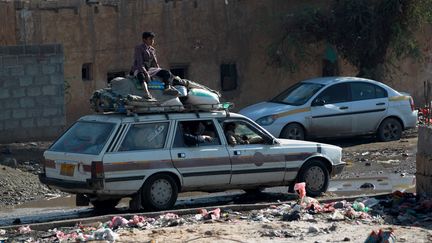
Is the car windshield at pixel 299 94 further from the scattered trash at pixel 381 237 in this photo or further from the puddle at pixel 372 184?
the scattered trash at pixel 381 237

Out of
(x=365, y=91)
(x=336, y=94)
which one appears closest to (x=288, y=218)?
(x=336, y=94)

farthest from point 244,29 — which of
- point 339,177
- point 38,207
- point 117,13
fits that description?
point 38,207

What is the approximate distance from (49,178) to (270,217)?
323 centimetres

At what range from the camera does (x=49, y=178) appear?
15.1 meters

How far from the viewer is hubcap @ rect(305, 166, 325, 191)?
54.3 ft

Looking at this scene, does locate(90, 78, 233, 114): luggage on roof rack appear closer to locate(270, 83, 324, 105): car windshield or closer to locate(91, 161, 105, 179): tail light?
locate(91, 161, 105, 179): tail light

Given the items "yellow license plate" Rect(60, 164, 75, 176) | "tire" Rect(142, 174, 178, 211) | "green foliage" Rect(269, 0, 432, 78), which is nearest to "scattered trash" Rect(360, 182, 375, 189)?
"tire" Rect(142, 174, 178, 211)

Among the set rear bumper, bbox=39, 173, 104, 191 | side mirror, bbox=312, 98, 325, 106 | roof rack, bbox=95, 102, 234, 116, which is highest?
roof rack, bbox=95, 102, 234, 116

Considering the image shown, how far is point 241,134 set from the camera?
52.6 ft

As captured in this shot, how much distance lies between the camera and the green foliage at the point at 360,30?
2558 centimetres

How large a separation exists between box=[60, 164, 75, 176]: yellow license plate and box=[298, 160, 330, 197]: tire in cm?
366

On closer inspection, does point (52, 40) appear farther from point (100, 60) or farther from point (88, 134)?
point (88, 134)

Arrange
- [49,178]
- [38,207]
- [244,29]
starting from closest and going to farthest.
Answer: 1. [49,178]
2. [38,207]
3. [244,29]

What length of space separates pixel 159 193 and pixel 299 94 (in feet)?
27.4
